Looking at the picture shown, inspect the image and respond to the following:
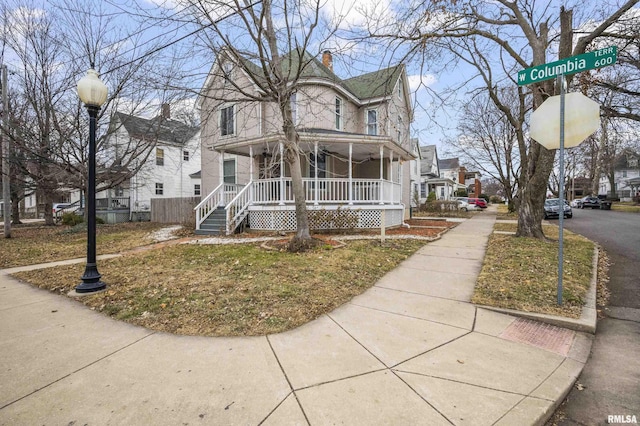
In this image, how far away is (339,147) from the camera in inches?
510

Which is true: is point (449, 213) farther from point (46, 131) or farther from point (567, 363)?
point (46, 131)

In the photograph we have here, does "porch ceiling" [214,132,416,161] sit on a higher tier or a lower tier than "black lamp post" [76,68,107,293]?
higher

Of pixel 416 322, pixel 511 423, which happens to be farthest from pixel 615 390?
pixel 416 322

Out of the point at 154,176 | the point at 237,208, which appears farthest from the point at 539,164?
the point at 154,176

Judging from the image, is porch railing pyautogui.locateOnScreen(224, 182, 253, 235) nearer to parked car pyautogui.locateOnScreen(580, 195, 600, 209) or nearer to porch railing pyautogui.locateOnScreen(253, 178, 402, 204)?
porch railing pyautogui.locateOnScreen(253, 178, 402, 204)

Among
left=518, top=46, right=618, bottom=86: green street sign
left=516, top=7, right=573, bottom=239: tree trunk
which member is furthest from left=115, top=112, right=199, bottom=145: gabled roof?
left=516, top=7, right=573, bottom=239: tree trunk

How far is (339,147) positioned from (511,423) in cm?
1182

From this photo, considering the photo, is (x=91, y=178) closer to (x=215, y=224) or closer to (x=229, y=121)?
(x=215, y=224)

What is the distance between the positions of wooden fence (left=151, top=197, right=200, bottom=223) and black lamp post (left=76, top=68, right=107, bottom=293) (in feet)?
41.6

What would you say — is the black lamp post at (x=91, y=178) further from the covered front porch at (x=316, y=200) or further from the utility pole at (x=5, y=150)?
the utility pole at (x=5, y=150)

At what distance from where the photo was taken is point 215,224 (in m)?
11.5

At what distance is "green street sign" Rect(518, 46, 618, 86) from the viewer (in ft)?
11.8

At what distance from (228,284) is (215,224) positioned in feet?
23.7

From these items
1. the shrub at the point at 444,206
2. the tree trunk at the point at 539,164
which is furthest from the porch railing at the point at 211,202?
the shrub at the point at 444,206
